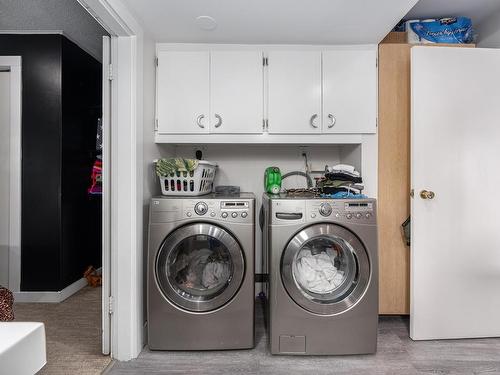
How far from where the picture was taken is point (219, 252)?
1.98m

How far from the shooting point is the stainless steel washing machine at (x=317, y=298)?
6.11 feet

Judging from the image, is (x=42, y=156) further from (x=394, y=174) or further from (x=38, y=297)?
(x=394, y=174)

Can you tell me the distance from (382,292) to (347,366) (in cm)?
64

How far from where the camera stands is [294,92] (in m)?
2.21

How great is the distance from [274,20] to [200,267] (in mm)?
1611

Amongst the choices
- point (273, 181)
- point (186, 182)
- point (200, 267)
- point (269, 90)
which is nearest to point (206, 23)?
point (269, 90)

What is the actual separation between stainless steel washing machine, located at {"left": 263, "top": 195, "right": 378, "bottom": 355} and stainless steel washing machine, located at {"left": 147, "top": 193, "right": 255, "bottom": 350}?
0.17 m

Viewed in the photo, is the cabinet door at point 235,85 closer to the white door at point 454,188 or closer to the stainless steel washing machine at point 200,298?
the stainless steel washing machine at point 200,298

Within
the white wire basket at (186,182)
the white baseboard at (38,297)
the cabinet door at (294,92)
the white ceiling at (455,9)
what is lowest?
the white baseboard at (38,297)

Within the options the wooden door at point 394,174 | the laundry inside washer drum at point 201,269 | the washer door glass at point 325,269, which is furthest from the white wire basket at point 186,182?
the wooden door at point 394,174

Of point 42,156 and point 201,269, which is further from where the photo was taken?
point 42,156

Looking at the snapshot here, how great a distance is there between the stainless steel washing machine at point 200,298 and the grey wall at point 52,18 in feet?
5.43

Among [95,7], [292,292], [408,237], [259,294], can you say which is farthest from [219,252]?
[95,7]

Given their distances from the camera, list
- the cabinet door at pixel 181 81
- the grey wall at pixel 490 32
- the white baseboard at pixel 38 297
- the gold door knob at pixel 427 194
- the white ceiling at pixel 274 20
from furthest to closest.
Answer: the white baseboard at pixel 38 297 < the grey wall at pixel 490 32 < the cabinet door at pixel 181 81 < the gold door knob at pixel 427 194 < the white ceiling at pixel 274 20
